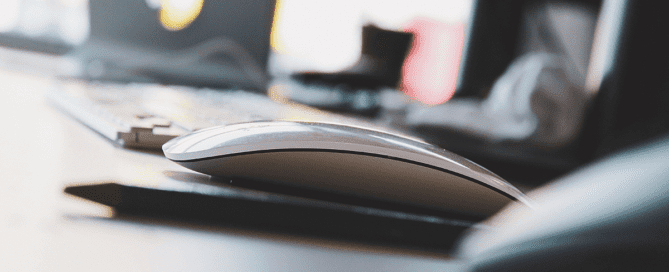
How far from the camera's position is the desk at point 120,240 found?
182 mm

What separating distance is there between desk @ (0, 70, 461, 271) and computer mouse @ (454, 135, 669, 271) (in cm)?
11

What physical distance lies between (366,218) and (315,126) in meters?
0.06

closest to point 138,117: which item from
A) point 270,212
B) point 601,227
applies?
point 270,212

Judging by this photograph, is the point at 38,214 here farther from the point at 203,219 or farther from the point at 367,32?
the point at 367,32

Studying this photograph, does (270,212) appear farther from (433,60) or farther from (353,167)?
(433,60)

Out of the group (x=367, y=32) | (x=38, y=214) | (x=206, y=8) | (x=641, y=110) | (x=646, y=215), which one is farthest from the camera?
(x=367, y=32)

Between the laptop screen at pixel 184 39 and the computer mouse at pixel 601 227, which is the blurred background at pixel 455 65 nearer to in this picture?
the laptop screen at pixel 184 39

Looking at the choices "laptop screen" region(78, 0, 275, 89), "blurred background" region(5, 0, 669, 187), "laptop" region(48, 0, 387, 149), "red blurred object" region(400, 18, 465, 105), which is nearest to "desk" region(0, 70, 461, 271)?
"blurred background" region(5, 0, 669, 187)

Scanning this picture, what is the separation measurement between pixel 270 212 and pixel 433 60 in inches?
70.1

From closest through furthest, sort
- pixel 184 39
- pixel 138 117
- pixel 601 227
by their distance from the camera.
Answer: pixel 601 227, pixel 138 117, pixel 184 39

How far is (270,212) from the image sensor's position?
0.80ft

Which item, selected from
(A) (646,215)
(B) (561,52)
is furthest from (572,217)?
(B) (561,52)

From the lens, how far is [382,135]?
0.28m

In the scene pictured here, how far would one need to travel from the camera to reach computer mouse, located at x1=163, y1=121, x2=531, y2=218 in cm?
26
